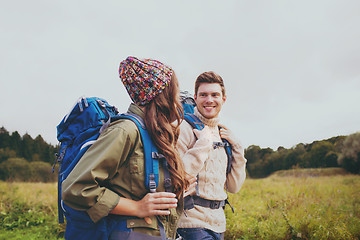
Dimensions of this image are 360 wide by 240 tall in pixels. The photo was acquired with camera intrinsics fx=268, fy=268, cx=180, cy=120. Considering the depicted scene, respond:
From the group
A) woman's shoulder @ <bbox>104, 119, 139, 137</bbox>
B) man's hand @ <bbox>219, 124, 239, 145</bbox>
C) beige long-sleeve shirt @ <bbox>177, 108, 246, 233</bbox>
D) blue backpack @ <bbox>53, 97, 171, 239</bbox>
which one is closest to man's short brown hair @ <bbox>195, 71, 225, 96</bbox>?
beige long-sleeve shirt @ <bbox>177, 108, 246, 233</bbox>

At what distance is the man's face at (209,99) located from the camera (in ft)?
9.98

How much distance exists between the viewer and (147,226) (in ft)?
5.32

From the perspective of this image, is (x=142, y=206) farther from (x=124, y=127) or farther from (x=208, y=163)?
(x=208, y=163)

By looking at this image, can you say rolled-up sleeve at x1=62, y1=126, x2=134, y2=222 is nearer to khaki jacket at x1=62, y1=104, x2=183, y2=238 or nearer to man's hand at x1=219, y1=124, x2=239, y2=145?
khaki jacket at x1=62, y1=104, x2=183, y2=238

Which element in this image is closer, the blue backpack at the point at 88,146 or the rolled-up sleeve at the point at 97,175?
the rolled-up sleeve at the point at 97,175

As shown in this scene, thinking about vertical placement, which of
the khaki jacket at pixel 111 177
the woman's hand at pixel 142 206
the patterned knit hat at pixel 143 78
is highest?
the patterned knit hat at pixel 143 78

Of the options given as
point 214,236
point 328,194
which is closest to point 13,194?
point 214,236

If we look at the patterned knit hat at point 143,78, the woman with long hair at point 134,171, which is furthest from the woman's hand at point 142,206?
the patterned knit hat at point 143,78

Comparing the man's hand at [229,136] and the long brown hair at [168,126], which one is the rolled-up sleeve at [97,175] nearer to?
the long brown hair at [168,126]

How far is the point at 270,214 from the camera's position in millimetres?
5891

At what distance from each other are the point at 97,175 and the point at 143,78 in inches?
27.4

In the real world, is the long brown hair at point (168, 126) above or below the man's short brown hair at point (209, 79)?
below

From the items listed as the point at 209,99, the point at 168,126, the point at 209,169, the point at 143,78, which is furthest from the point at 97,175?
the point at 209,99

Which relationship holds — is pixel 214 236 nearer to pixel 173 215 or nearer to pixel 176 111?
pixel 173 215
